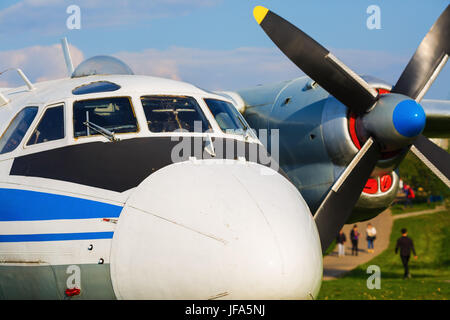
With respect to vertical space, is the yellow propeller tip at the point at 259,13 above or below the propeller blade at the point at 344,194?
above

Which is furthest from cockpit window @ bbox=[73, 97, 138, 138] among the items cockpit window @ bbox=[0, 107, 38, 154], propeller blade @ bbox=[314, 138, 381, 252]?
propeller blade @ bbox=[314, 138, 381, 252]

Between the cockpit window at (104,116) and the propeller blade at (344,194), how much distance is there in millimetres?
5232

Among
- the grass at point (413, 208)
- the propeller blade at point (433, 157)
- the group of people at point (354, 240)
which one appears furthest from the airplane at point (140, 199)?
the grass at point (413, 208)

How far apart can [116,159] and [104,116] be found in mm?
912

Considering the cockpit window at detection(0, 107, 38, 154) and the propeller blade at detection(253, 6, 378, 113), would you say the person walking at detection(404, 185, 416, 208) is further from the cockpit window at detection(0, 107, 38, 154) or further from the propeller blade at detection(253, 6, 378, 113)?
the cockpit window at detection(0, 107, 38, 154)

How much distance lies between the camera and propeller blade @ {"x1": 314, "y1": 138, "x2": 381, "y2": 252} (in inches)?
458

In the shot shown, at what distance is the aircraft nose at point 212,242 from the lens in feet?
18.0

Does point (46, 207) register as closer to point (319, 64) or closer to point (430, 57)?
point (319, 64)

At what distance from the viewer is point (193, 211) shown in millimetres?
5723

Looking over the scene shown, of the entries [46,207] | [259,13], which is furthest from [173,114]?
[259,13]

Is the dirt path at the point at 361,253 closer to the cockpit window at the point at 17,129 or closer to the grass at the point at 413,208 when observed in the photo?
the grass at the point at 413,208

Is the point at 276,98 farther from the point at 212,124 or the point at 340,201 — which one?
the point at 212,124

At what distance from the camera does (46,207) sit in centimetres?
656

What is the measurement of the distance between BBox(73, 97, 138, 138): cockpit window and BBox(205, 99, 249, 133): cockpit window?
3.62 ft
